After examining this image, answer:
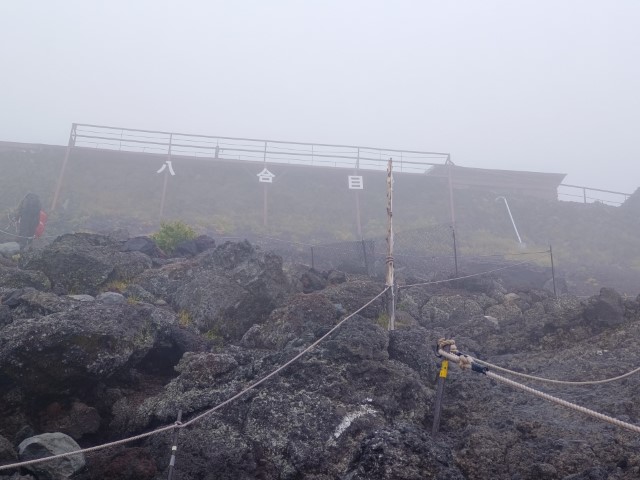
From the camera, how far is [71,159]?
1115 inches

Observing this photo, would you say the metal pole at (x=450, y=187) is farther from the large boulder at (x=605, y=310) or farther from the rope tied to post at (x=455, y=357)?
the rope tied to post at (x=455, y=357)

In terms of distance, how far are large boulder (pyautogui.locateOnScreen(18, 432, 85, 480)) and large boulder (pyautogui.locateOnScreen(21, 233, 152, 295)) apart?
14.9 feet

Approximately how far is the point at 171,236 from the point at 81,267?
4034 mm

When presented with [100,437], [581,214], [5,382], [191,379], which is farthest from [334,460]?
[581,214]

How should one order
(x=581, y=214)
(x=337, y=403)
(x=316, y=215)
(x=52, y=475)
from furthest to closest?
1. (x=581, y=214)
2. (x=316, y=215)
3. (x=337, y=403)
4. (x=52, y=475)

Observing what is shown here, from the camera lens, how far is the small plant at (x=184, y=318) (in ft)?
24.8

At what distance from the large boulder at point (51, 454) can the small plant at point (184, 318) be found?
10.3 ft

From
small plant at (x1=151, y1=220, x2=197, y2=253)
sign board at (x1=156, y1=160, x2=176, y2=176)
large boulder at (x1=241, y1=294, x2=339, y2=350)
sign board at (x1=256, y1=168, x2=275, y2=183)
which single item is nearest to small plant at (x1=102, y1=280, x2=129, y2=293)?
large boulder at (x1=241, y1=294, x2=339, y2=350)

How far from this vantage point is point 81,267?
9133 millimetres

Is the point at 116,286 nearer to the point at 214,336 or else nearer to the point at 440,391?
the point at 214,336

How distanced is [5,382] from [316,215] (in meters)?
23.4

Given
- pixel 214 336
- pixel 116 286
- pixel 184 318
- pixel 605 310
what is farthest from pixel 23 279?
pixel 605 310

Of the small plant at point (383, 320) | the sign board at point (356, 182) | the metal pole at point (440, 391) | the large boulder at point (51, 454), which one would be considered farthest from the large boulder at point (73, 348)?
the sign board at point (356, 182)

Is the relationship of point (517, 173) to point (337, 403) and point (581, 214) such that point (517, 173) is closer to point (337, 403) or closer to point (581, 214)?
point (581, 214)
